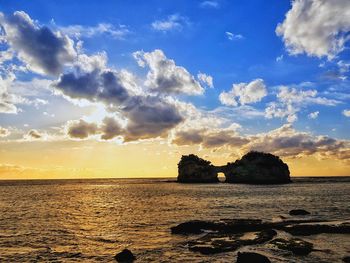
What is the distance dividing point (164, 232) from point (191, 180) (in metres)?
160

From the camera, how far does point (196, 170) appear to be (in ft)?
619

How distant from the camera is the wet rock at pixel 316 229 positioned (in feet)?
110

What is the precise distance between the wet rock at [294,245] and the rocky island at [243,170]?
5622 inches

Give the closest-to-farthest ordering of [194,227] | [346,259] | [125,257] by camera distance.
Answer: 1. [346,259]
2. [125,257]
3. [194,227]

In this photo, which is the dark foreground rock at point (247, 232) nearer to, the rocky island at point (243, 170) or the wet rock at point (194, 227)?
the wet rock at point (194, 227)

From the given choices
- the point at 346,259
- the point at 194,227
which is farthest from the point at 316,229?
the point at 194,227

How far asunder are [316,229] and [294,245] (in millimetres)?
8084

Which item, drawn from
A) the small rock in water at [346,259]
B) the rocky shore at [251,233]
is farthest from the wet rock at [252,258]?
the small rock in water at [346,259]

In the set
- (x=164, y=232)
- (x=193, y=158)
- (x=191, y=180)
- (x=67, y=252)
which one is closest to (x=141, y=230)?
(x=164, y=232)

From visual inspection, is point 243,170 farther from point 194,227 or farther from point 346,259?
point 346,259

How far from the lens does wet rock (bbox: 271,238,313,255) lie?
26145mm

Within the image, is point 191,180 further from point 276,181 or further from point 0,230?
point 0,230

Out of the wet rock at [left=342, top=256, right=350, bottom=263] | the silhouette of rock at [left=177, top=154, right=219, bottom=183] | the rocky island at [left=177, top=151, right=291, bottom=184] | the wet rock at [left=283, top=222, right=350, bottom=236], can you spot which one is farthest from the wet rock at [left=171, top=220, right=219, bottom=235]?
the silhouette of rock at [left=177, top=154, right=219, bottom=183]

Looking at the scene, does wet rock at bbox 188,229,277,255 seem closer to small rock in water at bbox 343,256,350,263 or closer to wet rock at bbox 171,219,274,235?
wet rock at bbox 171,219,274,235
